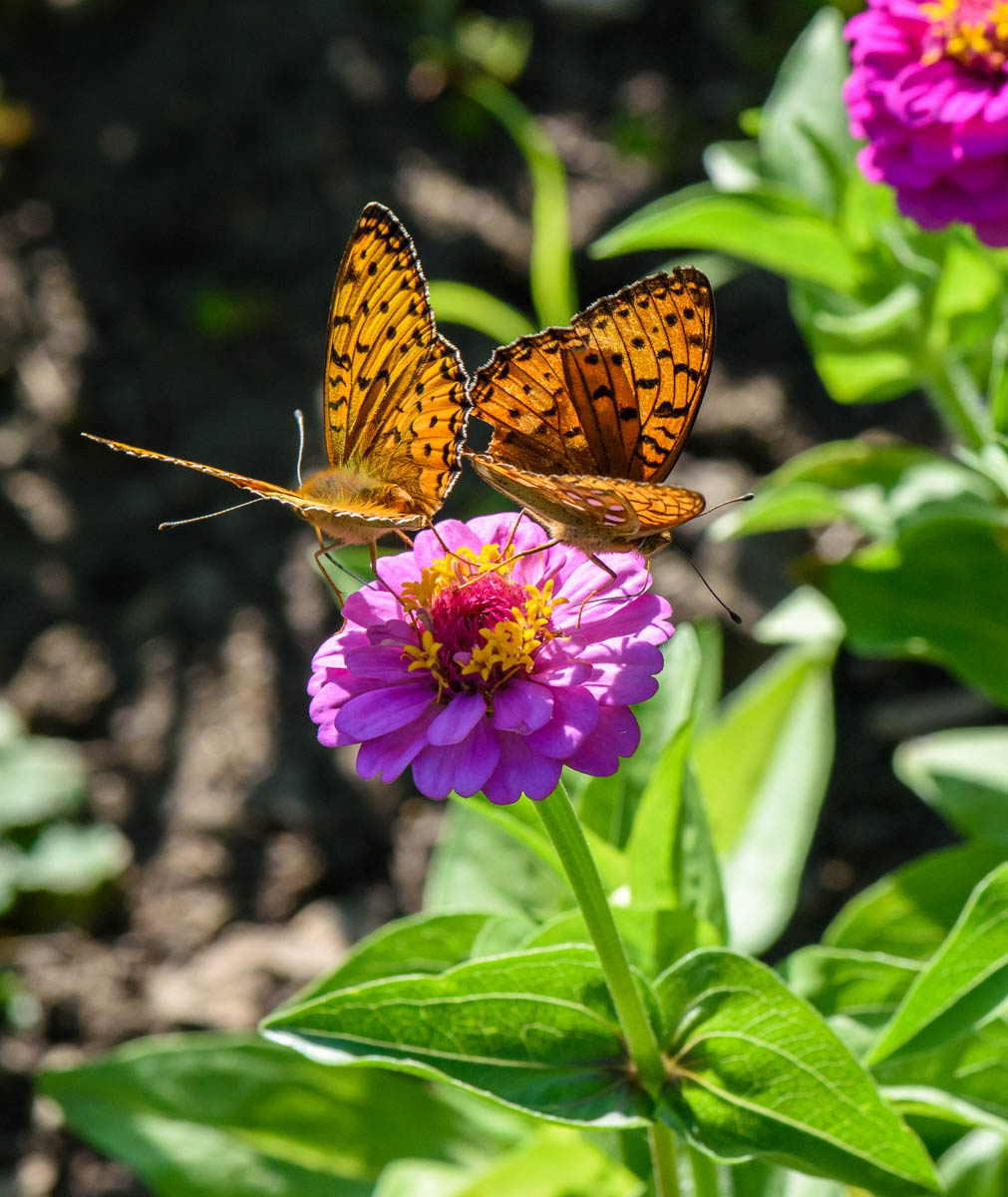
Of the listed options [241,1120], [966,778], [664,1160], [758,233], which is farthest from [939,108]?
[241,1120]

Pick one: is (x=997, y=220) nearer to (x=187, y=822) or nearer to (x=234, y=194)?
(x=187, y=822)

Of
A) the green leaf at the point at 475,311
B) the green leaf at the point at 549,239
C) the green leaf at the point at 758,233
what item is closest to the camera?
the green leaf at the point at 758,233

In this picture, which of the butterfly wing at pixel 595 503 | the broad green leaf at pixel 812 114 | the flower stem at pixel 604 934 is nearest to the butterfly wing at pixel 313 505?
the butterfly wing at pixel 595 503

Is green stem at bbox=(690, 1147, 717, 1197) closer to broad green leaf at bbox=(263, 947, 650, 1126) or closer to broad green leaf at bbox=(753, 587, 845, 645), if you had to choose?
broad green leaf at bbox=(263, 947, 650, 1126)

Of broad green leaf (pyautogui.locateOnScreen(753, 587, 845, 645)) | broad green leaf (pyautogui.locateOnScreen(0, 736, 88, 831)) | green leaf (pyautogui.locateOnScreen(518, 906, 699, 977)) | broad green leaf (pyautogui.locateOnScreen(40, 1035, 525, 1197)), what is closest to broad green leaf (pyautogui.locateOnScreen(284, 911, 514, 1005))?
green leaf (pyautogui.locateOnScreen(518, 906, 699, 977))

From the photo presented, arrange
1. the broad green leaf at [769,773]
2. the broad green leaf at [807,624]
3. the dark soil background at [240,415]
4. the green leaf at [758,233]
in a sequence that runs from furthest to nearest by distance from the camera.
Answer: the dark soil background at [240,415]
the broad green leaf at [807,624]
the broad green leaf at [769,773]
the green leaf at [758,233]

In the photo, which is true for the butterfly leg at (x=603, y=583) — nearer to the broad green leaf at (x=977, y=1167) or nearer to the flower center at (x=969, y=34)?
the flower center at (x=969, y=34)

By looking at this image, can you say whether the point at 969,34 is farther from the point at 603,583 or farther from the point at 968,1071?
the point at 968,1071
